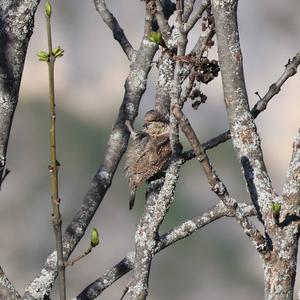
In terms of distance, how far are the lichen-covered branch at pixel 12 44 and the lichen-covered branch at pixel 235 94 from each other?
Result: 42.5 inches

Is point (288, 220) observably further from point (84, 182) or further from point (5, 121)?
point (84, 182)

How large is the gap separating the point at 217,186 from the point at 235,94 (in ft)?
1.90

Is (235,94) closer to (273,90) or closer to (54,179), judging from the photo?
(273,90)

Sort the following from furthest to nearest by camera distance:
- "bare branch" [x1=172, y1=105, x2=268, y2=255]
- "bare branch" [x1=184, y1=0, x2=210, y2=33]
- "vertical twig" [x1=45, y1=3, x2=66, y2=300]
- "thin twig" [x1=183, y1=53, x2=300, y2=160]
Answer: "thin twig" [x1=183, y1=53, x2=300, y2=160]
"bare branch" [x1=184, y1=0, x2=210, y2=33]
"bare branch" [x1=172, y1=105, x2=268, y2=255]
"vertical twig" [x1=45, y1=3, x2=66, y2=300]

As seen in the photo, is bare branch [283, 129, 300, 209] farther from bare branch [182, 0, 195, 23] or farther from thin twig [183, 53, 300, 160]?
bare branch [182, 0, 195, 23]

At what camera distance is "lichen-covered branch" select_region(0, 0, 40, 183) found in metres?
4.95

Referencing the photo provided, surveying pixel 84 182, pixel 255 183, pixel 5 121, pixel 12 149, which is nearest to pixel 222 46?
pixel 255 183

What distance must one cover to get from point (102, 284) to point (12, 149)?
16110 mm

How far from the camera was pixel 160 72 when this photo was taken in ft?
Result: 16.5

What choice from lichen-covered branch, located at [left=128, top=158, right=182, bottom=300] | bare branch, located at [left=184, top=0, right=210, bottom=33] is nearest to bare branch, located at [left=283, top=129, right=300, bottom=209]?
lichen-covered branch, located at [left=128, top=158, right=182, bottom=300]

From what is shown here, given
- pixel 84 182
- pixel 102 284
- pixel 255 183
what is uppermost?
pixel 84 182

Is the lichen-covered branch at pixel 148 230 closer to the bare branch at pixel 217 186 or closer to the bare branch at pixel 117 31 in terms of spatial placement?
the bare branch at pixel 217 186

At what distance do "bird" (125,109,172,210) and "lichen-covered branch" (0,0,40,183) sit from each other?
725mm

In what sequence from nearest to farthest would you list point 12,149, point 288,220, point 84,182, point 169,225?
1. point 288,220
2. point 169,225
3. point 84,182
4. point 12,149
